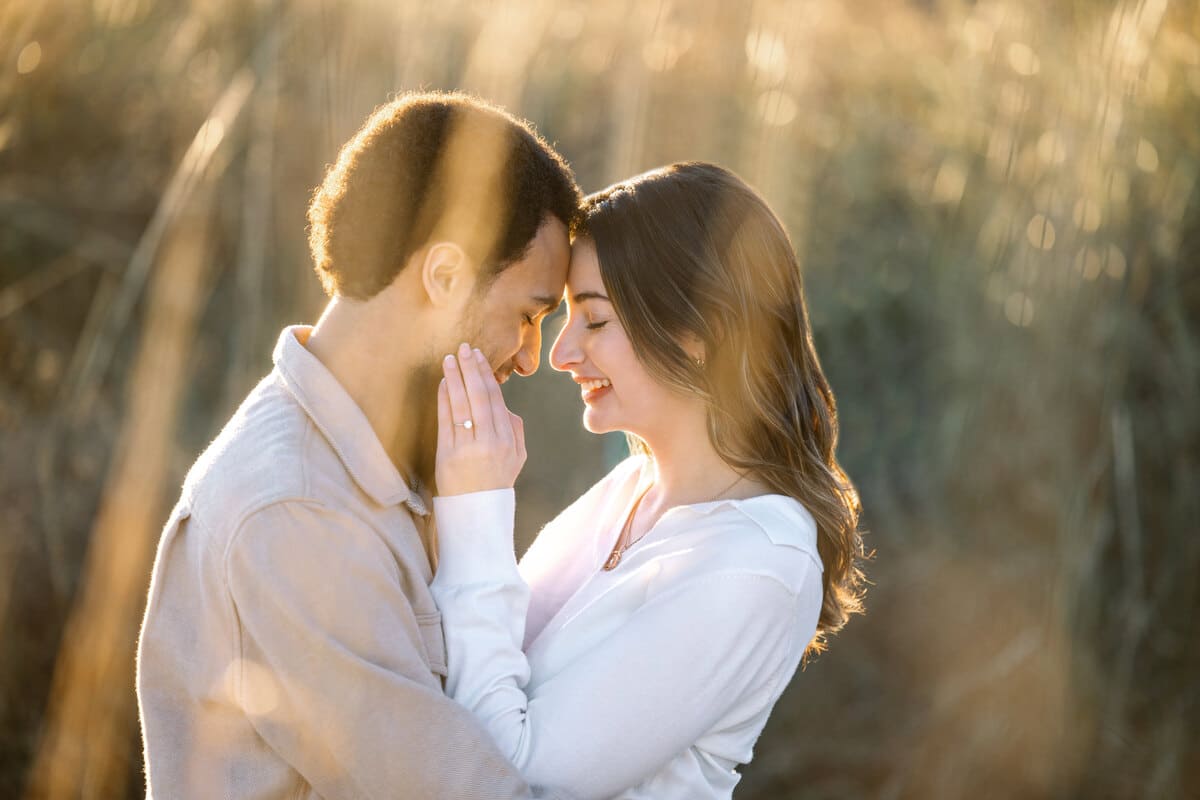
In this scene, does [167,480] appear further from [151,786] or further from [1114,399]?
[1114,399]

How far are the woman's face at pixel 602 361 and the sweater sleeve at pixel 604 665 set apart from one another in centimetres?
40

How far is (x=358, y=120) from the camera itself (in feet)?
10.8

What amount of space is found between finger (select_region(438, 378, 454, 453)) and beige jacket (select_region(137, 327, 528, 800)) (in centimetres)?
16

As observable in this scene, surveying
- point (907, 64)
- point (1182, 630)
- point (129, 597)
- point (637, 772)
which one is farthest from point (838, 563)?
point (907, 64)

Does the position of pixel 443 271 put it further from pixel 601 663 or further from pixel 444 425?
pixel 601 663

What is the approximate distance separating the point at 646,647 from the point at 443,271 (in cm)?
75

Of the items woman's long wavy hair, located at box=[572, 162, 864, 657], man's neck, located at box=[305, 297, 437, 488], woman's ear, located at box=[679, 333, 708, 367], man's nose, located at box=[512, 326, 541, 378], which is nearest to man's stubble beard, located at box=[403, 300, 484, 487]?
man's neck, located at box=[305, 297, 437, 488]

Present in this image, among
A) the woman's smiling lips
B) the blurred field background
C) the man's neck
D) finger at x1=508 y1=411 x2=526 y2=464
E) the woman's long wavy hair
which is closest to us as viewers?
the man's neck

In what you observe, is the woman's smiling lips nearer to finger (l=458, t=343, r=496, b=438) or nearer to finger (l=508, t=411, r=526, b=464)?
finger (l=508, t=411, r=526, b=464)

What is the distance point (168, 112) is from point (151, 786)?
2.24m

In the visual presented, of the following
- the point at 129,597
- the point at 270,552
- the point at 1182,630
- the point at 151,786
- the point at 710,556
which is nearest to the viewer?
the point at 270,552

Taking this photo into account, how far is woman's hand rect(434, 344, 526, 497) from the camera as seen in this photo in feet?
6.85

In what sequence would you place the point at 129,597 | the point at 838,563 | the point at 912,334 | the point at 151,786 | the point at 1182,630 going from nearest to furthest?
the point at 151,786
the point at 838,563
the point at 129,597
the point at 1182,630
the point at 912,334

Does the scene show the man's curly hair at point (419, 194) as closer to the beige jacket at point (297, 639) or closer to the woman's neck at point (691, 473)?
the beige jacket at point (297, 639)
